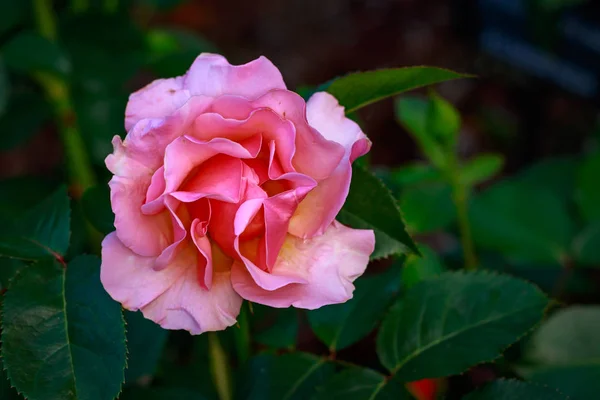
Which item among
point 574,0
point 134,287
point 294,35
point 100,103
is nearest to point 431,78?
point 134,287

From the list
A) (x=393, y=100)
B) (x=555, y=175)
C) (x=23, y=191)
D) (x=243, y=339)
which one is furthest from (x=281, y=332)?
(x=393, y=100)

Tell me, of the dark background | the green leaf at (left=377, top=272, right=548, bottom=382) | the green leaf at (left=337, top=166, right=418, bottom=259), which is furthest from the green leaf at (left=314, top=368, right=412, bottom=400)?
the dark background

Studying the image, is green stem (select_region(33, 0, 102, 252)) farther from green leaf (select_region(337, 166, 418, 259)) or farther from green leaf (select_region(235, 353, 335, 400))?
green leaf (select_region(337, 166, 418, 259))

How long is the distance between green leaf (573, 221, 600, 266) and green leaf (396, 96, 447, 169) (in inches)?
8.5

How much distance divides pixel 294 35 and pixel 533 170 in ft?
3.63

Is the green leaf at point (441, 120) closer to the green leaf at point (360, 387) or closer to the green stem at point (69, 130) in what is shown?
the green leaf at point (360, 387)

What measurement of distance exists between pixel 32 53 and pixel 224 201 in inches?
20.8

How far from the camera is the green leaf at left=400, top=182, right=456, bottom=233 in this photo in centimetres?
88

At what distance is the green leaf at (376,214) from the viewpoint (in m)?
0.45

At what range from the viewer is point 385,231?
0.45 meters

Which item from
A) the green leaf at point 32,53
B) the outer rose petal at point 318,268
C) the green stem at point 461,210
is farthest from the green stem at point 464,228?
the green leaf at point 32,53

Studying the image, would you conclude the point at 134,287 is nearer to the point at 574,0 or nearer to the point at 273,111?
the point at 273,111

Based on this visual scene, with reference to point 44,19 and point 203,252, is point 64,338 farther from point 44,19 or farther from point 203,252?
point 44,19

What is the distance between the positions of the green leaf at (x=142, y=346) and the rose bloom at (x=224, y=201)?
0.61 feet
